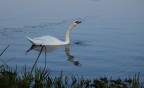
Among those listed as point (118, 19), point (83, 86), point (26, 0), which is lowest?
point (83, 86)

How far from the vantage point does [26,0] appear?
77.5 ft

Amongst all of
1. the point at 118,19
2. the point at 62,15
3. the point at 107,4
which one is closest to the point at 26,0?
the point at 107,4

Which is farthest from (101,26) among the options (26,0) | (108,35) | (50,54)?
(26,0)

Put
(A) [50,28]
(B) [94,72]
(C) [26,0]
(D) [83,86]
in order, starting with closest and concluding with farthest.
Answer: (D) [83,86], (B) [94,72], (A) [50,28], (C) [26,0]

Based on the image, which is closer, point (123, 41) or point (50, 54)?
point (50, 54)

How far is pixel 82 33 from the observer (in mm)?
14555

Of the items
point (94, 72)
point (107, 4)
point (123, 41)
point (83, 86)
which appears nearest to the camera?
point (83, 86)

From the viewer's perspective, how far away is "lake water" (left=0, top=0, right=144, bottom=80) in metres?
10.2

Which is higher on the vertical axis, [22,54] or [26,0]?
Result: [26,0]

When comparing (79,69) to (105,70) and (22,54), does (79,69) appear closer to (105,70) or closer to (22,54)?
(105,70)

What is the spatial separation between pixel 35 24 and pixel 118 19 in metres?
3.42

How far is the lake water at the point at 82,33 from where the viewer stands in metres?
10.2

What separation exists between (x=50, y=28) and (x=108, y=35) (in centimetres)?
233

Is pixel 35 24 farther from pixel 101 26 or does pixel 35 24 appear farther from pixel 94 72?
pixel 94 72
